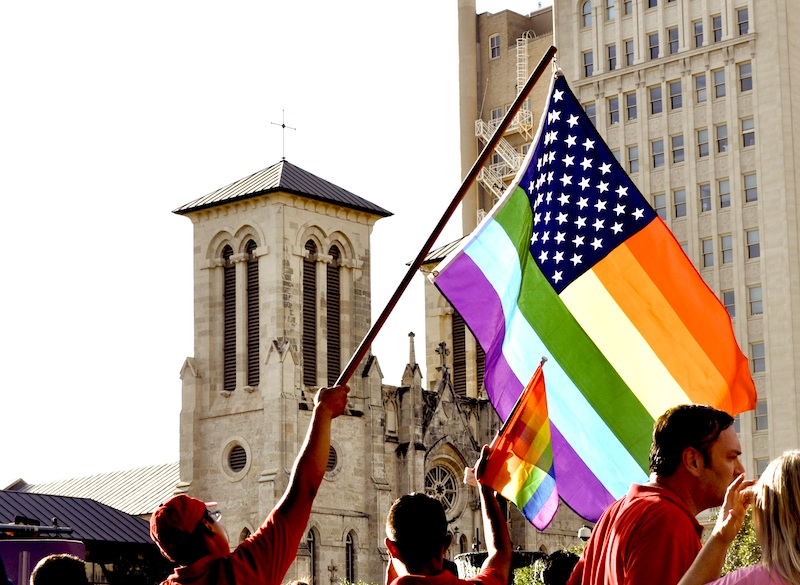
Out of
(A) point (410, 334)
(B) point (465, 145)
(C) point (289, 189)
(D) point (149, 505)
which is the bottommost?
(D) point (149, 505)

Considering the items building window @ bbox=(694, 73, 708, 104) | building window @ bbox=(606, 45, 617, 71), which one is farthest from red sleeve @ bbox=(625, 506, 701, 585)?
building window @ bbox=(606, 45, 617, 71)

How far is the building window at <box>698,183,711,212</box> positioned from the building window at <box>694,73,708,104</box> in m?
3.49

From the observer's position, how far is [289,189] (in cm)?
6106

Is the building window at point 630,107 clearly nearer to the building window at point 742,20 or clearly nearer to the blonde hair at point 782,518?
the building window at point 742,20

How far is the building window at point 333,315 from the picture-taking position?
2424 inches

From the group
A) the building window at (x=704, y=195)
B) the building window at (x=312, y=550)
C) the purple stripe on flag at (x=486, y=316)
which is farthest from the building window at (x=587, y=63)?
the purple stripe on flag at (x=486, y=316)

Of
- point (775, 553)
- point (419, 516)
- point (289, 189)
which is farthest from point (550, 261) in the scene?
point (289, 189)

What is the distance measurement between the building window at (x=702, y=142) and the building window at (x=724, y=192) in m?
1.49

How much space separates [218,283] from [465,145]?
24.2 metres

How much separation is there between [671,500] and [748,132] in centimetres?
6675

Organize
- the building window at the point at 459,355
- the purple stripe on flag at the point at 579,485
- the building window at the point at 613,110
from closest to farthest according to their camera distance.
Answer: the purple stripe on flag at the point at 579,485, the building window at the point at 459,355, the building window at the point at 613,110

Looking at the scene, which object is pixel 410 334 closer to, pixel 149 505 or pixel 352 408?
pixel 352 408

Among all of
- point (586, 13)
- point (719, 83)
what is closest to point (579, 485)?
point (719, 83)

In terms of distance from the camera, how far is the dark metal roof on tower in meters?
61.6
